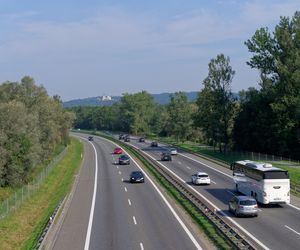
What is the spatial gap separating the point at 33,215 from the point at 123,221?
9.81 m

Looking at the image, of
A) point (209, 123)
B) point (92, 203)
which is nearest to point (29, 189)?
point (92, 203)

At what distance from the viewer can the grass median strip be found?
31931mm

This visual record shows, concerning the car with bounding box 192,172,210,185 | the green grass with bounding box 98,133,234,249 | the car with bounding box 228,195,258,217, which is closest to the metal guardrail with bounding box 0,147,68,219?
the green grass with bounding box 98,133,234,249

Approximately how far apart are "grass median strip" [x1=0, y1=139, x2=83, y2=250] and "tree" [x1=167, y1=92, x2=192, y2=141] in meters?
66.1

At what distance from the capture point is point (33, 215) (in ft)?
135

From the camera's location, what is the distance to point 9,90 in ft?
282

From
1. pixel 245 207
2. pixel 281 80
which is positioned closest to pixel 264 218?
pixel 245 207

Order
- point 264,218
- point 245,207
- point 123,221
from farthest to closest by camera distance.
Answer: point 264,218
point 245,207
point 123,221

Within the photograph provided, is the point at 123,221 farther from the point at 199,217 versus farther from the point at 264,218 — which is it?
the point at 264,218

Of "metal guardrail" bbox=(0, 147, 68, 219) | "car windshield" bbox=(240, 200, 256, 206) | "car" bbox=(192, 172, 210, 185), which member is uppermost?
"car windshield" bbox=(240, 200, 256, 206)

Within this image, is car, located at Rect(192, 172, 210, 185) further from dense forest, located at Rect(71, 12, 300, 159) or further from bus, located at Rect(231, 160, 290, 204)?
dense forest, located at Rect(71, 12, 300, 159)

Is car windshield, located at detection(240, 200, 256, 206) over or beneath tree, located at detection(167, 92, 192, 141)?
beneath

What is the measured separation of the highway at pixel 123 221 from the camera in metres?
28.0

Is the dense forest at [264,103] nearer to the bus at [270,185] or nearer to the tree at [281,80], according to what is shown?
the tree at [281,80]
